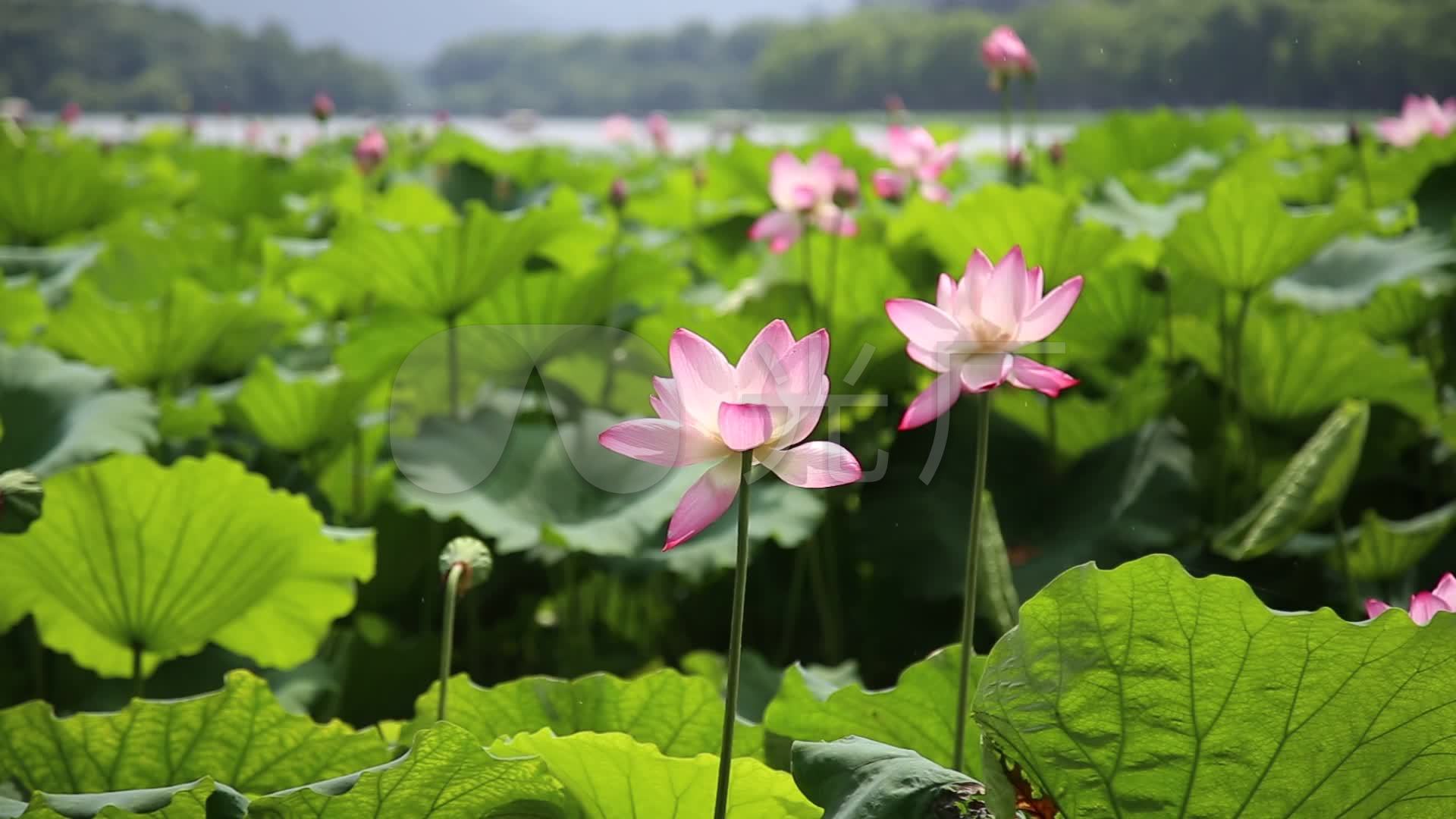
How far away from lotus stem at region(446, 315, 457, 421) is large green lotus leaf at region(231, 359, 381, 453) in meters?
0.12

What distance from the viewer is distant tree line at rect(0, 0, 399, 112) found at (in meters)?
4.75

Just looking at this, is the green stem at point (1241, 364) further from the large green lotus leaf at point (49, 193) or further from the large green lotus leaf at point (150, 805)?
the large green lotus leaf at point (49, 193)

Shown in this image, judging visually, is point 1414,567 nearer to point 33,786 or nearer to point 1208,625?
point 1208,625

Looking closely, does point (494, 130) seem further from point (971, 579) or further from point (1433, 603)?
point (1433, 603)

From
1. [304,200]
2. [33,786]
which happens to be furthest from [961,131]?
[33,786]

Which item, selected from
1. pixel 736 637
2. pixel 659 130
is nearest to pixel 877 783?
pixel 736 637

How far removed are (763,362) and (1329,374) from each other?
4.00 feet

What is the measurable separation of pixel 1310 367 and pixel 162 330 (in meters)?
1.47

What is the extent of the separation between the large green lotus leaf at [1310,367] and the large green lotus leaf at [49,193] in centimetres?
214

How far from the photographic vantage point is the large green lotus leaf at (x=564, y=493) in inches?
55.8

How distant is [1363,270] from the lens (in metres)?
1.73

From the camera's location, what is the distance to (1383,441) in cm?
168

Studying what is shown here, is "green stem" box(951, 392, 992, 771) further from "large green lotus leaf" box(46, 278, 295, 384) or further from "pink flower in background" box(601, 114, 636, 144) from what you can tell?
"pink flower in background" box(601, 114, 636, 144)

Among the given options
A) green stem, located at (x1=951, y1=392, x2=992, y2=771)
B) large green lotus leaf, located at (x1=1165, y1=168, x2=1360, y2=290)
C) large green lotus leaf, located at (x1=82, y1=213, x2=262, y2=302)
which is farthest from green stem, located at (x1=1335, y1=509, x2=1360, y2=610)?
large green lotus leaf, located at (x1=82, y1=213, x2=262, y2=302)
